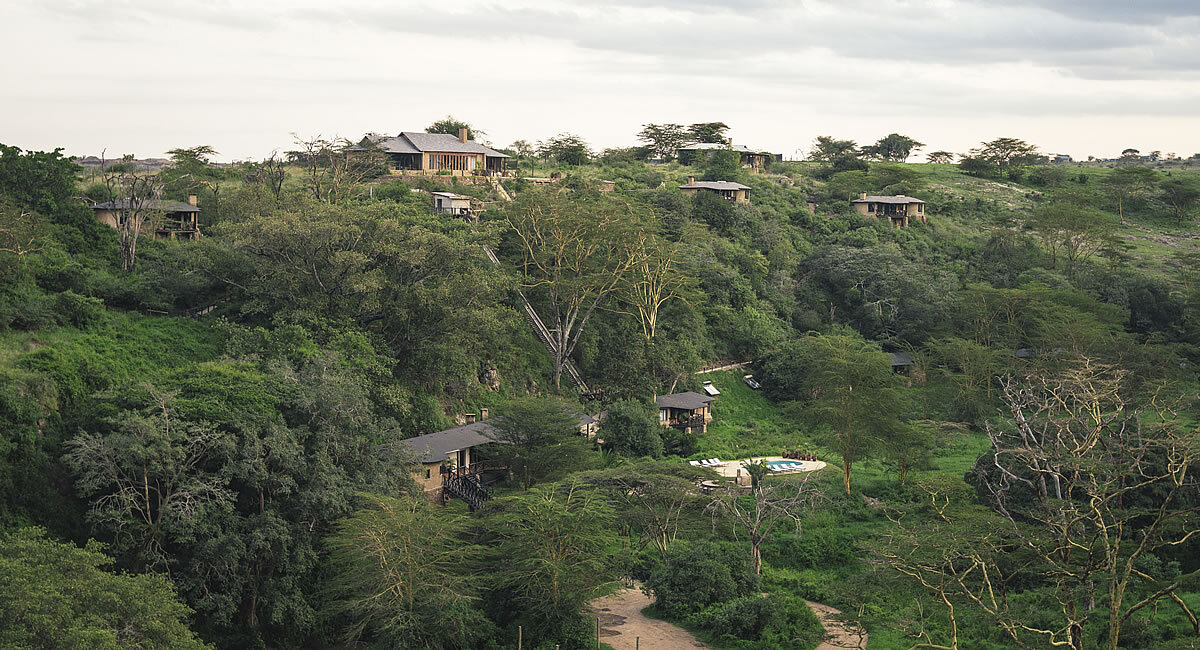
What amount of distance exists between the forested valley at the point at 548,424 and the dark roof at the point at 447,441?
0.70m

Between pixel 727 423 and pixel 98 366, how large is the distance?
29141mm

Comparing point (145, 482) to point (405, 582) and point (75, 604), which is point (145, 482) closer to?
point (75, 604)

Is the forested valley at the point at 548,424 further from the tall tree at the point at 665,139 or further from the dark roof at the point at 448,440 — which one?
the tall tree at the point at 665,139

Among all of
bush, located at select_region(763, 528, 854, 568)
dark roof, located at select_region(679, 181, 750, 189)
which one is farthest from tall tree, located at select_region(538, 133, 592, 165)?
bush, located at select_region(763, 528, 854, 568)

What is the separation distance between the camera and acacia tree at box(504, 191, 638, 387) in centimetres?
4928

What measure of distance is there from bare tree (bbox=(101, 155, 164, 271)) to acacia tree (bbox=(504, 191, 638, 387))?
15.9m

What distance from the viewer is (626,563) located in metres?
32.6

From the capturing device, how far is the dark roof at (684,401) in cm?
4881

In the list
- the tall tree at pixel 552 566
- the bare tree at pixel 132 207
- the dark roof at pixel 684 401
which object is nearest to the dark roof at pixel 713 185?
the dark roof at pixel 684 401

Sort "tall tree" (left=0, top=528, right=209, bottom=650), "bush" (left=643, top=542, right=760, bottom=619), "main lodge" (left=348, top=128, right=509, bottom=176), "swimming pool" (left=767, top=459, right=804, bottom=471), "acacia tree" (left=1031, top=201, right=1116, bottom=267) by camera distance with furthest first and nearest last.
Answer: "acacia tree" (left=1031, top=201, right=1116, bottom=267)
"main lodge" (left=348, top=128, right=509, bottom=176)
"swimming pool" (left=767, top=459, right=804, bottom=471)
"bush" (left=643, top=542, right=760, bottom=619)
"tall tree" (left=0, top=528, right=209, bottom=650)

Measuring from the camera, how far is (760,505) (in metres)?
32.5

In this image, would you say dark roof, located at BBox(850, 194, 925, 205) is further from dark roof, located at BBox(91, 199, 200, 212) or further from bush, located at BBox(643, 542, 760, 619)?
bush, located at BBox(643, 542, 760, 619)

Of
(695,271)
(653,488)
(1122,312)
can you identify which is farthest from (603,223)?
(1122,312)

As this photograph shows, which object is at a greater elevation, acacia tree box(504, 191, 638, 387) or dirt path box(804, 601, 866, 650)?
acacia tree box(504, 191, 638, 387)
